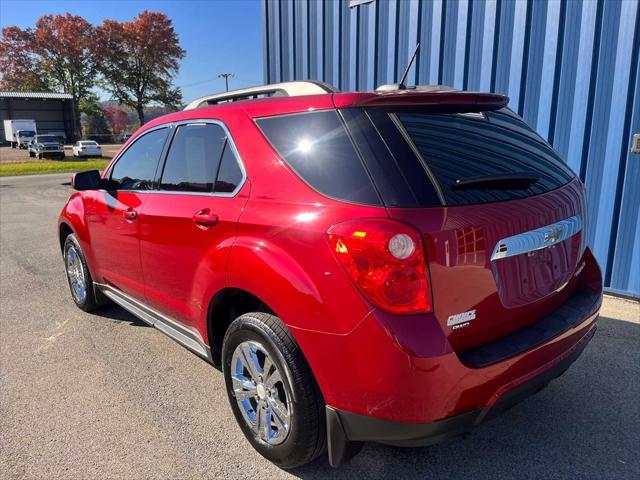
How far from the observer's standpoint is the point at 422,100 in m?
2.08

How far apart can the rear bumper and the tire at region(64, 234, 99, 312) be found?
9.99 ft

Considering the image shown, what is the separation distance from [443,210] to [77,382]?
2716mm

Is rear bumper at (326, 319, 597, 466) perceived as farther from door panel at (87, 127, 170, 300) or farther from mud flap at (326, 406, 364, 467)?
door panel at (87, 127, 170, 300)

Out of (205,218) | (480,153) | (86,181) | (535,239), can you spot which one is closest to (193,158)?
(205,218)

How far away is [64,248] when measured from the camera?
462 centimetres

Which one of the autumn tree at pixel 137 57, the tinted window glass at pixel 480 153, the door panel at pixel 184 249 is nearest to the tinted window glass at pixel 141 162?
the door panel at pixel 184 249

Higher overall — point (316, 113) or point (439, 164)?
point (316, 113)

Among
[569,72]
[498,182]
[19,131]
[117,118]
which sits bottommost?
[498,182]

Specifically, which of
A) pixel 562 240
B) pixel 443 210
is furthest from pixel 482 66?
pixel 443 210

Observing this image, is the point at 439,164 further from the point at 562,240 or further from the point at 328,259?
the point at 562,240

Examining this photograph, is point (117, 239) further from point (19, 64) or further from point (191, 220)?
point (19, 64)

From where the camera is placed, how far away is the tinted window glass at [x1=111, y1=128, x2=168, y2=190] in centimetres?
325

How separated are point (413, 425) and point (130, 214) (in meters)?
2.34

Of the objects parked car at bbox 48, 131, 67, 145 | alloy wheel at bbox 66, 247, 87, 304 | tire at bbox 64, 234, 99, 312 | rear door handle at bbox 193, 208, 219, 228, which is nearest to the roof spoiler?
rear door handle at bbox 193, 208, 219, 228
